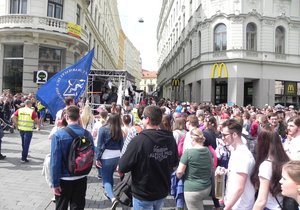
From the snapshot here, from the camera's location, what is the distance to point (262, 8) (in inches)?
1155

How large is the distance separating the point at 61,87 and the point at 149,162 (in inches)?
209

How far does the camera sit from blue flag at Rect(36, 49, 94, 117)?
8281 millimetres

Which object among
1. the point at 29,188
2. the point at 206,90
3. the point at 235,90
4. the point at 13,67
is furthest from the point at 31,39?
the point at 29,188

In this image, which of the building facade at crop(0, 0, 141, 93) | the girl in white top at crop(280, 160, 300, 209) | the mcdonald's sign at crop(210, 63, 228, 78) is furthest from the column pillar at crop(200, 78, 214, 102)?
the girl in white top at crop(280, 160, 300, 209)

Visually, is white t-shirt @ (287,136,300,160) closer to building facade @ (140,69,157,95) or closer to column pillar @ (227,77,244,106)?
column pillar @ (227,77,244,106)

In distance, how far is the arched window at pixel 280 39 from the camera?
99.4 feet

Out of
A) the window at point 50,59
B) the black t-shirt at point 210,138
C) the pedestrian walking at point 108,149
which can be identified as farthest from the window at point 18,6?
the black t-shirt at point 210,138

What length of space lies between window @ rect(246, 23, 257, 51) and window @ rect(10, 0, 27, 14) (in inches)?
703

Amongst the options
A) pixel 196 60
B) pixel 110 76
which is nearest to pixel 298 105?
pixel 196 60

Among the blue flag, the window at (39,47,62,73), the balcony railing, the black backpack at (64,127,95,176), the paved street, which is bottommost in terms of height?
the paved street

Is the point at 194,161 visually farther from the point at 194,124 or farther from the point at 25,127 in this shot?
the point at 25,127

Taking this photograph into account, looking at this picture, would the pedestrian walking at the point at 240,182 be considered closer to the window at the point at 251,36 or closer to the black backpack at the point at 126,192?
the black backpack at the point at 126,192

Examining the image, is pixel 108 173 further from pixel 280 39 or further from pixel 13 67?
pixel 280 39

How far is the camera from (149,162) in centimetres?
375
